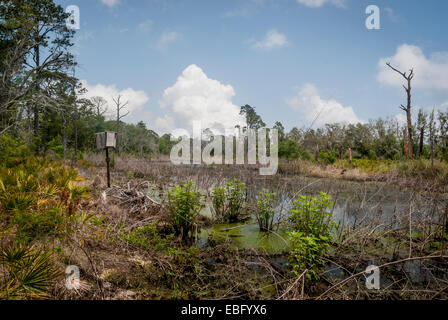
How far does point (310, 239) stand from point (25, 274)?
3.00 metres

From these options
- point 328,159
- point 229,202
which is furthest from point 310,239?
point 328,159

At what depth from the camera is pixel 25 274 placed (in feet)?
8.00

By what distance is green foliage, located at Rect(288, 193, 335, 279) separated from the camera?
2975mm

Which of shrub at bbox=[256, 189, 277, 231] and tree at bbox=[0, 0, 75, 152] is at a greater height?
tree at bbox=[0, 0, 75, 152]

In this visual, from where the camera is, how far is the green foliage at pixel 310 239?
297cm

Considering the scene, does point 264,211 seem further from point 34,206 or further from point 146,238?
point 34,206

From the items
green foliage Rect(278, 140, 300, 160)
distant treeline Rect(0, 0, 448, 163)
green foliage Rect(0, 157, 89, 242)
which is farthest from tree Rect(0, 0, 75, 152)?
green foliage Rect(278, 140, 300, 160)

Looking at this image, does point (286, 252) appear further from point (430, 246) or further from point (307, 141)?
point (307, 141)

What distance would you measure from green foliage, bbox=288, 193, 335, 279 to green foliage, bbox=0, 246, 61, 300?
265 centimetres

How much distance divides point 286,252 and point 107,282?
9.12 ft

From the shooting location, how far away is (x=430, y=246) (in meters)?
4.25

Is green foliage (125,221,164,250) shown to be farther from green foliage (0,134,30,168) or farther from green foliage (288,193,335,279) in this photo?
green foliage (0,134,30,168)
